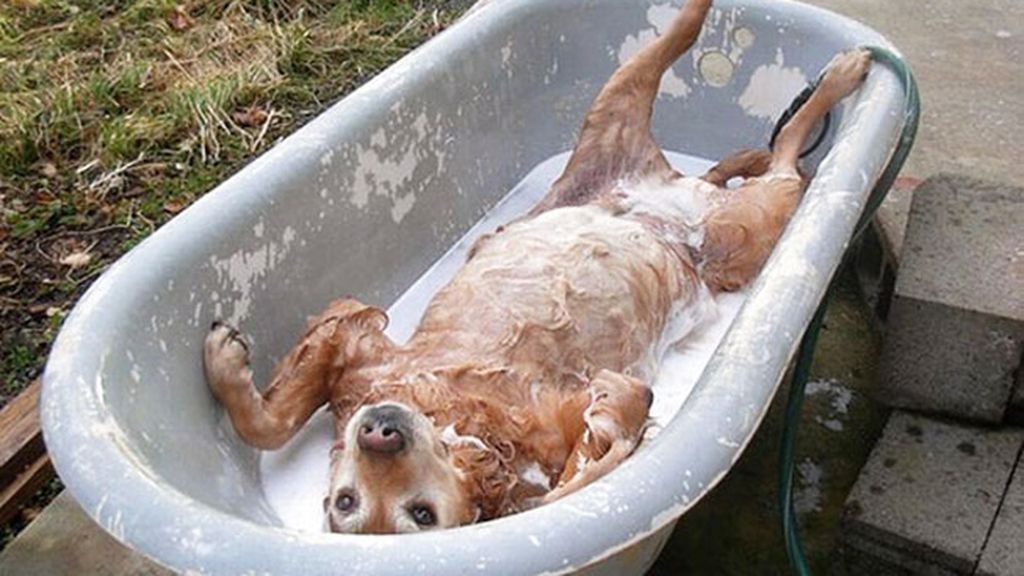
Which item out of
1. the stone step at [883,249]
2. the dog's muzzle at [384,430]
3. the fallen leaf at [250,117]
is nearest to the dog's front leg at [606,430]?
the dog's muzzle at [384,430]

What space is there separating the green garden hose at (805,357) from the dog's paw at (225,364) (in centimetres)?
114

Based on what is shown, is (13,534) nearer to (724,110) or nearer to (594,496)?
(594,496)

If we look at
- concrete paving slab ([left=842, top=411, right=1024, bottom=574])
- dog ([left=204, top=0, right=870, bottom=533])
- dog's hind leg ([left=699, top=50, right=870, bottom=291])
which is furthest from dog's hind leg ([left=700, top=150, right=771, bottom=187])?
concrete paving slab ([left=842, top=411, right=1024, bottom=574])

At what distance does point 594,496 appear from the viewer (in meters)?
1.62

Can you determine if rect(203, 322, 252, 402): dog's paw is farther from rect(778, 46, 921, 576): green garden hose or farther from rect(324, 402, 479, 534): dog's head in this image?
rect(778, 46, 921, 576): green garden hose

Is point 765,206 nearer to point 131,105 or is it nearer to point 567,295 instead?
point 567,295

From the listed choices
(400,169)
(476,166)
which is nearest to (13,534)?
(400,169)

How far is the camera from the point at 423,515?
1.91 m

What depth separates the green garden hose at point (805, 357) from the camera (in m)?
2.44

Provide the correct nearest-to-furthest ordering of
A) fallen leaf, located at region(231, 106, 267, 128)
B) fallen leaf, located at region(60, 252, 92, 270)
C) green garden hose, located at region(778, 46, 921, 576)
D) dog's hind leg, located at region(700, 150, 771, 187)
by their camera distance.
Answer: green garden hose, located at region(778, 46, 921, 576) < dog's hind leg, located at region(700, 150, 771, 187) < fallen leaf, located at region(60, 252, 92, 270) < fallen leaf, located at region(231, 106, 267, 128)

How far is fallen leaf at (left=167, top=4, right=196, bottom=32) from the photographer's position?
5.17 metres

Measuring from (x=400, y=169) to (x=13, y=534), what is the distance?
1327 mm

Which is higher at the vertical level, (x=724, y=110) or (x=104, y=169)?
(x=724, y=110)

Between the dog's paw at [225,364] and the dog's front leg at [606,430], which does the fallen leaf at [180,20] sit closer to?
the dog's paw at [225,364]
